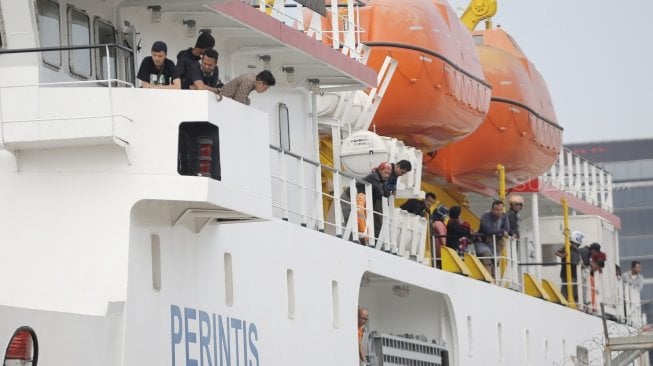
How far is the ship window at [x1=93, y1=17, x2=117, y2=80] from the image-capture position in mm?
19109

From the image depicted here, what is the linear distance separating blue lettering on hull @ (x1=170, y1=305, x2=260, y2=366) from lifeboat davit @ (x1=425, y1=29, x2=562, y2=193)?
15.0 m

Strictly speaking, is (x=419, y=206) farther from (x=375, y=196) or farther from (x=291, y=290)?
(x=291, y=290)

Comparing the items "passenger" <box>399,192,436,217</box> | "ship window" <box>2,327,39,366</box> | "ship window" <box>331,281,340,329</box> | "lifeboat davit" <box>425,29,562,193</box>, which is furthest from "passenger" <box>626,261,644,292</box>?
"ship window" <box>2,327,39,366</box>

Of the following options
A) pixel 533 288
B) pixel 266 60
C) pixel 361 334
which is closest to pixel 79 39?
pixel 266 60

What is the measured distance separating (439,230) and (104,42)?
11802 mm

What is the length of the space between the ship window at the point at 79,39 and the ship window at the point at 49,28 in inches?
8.6

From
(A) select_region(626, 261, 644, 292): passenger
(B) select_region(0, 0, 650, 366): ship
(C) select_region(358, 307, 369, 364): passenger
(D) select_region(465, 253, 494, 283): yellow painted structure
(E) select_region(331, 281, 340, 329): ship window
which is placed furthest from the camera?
(A) select_region(626, 261, 644, 292): passenger

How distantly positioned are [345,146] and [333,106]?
83 centimetres

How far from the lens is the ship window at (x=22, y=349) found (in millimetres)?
14945

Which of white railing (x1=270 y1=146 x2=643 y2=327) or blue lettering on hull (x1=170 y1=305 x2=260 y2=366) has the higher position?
white railing (x1=270 y1=146 x2=643 y2=327)

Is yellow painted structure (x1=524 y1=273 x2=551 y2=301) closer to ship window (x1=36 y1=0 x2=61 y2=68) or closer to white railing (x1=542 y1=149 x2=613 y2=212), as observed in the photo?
white railing (x1=542 y1=149 x2=613 y2=212)

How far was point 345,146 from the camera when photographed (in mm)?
27047

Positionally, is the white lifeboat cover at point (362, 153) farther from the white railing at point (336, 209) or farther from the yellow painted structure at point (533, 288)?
the yellow painted structure at point (533, 288)

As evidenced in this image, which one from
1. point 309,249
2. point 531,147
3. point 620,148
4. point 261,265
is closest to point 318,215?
point 309,249
